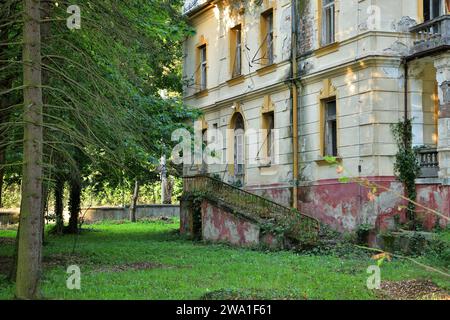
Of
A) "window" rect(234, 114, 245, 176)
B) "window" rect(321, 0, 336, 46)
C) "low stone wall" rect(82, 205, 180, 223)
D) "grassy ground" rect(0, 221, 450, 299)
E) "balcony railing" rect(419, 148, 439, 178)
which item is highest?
"window" rect(321, 0, 336, 46)

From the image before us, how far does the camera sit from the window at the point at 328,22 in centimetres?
1988

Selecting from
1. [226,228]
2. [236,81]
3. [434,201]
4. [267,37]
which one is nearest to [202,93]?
[236,81]

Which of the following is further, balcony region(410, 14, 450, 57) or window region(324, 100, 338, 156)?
window region(324, 100, 338, 156)

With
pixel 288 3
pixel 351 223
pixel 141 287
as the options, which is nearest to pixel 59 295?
pixel 141 287

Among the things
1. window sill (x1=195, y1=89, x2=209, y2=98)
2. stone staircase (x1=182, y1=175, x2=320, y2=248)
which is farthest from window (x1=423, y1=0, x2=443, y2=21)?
window sill (x1=195, y1=89, x2=209, y2=98)

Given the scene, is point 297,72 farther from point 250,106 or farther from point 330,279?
point 330,279

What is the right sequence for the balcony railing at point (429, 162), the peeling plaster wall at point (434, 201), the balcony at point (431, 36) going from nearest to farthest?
the peeling plaster wall at point (434, 201) < the balcony at point (431, 36) < the balcony railing at point (429, 162)

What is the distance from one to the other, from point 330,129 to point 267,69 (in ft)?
14.2

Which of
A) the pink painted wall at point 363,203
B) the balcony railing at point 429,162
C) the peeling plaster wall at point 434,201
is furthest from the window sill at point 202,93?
the peeling plaster wall at point 434,201

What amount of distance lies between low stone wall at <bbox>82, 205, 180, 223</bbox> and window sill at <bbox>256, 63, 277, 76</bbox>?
23.4 metres

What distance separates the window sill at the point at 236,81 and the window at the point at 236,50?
24cm

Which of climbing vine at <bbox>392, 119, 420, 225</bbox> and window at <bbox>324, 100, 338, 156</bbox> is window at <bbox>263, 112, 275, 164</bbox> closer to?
window at <bbox>324, 100, 338, 156</bbox>

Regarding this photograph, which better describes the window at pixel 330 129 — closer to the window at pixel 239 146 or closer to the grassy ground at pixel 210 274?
the grassy ground at pixel 210 274

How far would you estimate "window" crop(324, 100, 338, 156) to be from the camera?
19.8 metres
